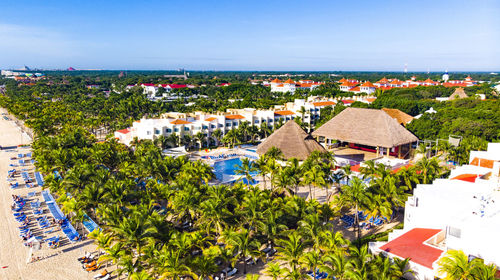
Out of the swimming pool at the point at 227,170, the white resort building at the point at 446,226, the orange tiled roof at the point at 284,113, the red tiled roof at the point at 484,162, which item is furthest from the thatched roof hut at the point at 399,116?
the white resort building at the point at 446,226

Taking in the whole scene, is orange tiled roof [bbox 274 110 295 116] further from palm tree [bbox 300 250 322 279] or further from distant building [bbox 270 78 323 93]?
distant building [bbox 270 78 323 93]

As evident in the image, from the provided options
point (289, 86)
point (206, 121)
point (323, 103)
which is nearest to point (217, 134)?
point (206, 121)

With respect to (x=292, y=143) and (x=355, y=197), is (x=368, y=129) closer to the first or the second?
(x=292, y=143)

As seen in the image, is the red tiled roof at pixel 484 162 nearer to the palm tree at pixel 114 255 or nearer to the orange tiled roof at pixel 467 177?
the orange tiled roof at pixel 467 177

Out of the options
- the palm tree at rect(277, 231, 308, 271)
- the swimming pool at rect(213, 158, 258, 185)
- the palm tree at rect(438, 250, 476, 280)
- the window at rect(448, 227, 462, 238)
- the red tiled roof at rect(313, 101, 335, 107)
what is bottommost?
the swimming pool at rect(213, 158, 258, 185)

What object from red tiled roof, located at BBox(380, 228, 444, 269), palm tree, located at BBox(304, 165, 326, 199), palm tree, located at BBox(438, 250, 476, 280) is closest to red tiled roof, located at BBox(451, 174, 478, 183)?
red tiled roof, located at BBox(380, 228, 444, 269)

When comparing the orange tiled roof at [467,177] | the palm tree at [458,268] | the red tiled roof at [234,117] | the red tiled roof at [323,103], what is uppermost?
the red tiled roof at [323,103]

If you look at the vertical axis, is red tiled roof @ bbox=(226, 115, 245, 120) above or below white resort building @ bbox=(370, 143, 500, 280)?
above
